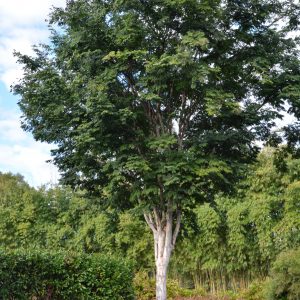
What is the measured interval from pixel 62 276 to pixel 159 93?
3.30 m

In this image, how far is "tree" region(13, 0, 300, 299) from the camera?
649 cm

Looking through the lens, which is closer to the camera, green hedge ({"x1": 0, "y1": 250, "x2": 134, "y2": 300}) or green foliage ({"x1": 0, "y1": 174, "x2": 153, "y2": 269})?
green hedge ({"x1": 0, "y1": 250, "x2": 134, "y2": 300})

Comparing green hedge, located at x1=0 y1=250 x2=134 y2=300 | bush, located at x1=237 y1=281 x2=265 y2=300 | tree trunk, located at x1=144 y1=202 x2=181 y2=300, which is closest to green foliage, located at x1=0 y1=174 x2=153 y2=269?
bush, located at x1=237 y1=281 x2=265 y2=300

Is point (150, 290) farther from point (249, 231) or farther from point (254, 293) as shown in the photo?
point (249, 231)

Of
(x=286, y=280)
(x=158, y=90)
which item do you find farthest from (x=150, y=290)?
(x=158, y=90)

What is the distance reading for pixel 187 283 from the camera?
14039 mm

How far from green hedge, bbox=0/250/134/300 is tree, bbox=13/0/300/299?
3.69 ft

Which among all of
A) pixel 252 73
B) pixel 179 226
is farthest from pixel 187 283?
pixel 252 73

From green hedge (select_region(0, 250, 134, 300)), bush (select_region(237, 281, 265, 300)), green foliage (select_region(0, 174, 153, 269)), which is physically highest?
green foliage (select_region(0, 174, 153, 269))

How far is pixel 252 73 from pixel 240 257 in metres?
6.24

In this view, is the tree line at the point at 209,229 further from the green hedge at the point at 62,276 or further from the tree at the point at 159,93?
the green hedge at the point at 62,276

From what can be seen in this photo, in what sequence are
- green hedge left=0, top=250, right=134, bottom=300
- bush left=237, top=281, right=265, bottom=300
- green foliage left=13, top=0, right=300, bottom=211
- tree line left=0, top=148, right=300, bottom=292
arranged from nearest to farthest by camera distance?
green hedge left=0, top=250, right=134, bottom=300 < green foliage left=13, top=0, right=300, bottom=211 < bush left=237, top=281, right=265, bottom=300 < tree line left=0, top=148, right=300, bottom=292

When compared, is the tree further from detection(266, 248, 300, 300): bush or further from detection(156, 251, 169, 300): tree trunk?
detection(266, 248, 300, 300): bush

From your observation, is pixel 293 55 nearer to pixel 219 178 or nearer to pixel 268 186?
pixel 219 178
